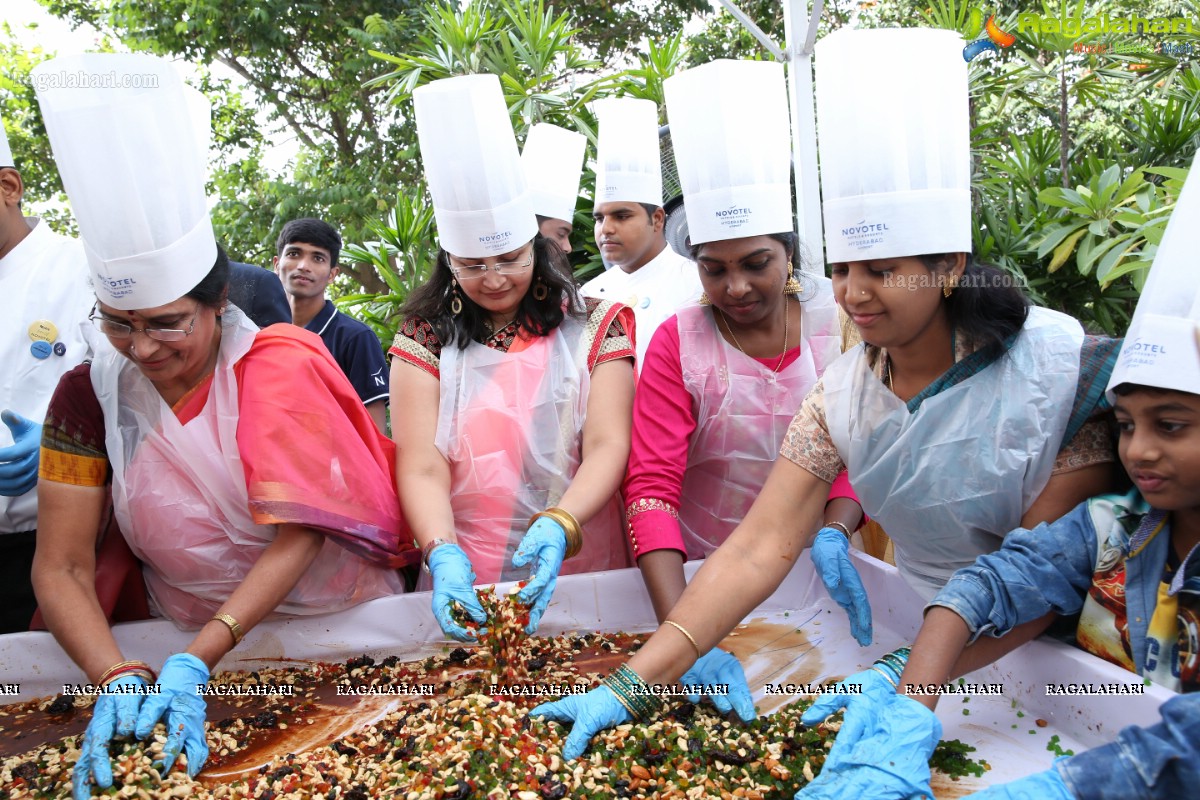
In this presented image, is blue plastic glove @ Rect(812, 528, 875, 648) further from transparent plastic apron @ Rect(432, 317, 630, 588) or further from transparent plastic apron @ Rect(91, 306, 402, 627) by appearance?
transparent plastic apron @ Rect(91, 306, 402, 627)

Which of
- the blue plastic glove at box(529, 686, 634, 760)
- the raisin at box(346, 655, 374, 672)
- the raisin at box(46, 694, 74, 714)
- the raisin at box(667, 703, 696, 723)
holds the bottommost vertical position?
the raisin at box(346, 655, 374, 672)

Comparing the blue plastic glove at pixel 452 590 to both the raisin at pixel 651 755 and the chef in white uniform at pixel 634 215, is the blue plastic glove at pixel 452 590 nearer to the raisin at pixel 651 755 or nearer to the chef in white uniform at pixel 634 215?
the raisin at pixel 651 755

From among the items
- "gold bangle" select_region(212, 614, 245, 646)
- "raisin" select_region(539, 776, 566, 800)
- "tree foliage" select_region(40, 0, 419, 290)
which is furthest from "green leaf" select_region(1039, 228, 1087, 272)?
"tree foliage" select_region(40, 0, 419, 290)

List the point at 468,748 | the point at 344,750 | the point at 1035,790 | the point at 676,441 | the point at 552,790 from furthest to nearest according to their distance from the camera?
the point at 676,441 < the point at 344,750 < the point at 468,748 < the point at 552,790 < the point at 1035,790

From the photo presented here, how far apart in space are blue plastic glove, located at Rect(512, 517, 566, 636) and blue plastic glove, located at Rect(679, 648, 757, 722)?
0.33 meters

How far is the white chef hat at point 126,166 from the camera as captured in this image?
189cm

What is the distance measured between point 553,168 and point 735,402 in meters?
2.09

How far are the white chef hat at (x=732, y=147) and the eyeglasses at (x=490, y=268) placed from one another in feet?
1.43

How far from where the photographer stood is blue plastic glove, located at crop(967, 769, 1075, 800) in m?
1.16

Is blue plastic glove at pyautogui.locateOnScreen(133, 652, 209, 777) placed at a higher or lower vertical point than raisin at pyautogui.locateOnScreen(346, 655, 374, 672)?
higher

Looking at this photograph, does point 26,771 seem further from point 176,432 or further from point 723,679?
point 723,679

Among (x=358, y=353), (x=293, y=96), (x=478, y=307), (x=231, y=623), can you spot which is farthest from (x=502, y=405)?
(x=293, y=96)

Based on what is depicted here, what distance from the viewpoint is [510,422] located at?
92.0 inches

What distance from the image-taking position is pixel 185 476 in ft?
6.79
